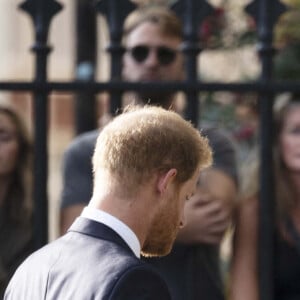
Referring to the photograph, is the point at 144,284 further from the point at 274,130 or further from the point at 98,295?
the point at 274,130

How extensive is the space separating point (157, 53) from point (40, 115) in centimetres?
67

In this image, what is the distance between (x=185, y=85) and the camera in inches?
152

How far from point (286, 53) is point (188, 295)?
2.08 m

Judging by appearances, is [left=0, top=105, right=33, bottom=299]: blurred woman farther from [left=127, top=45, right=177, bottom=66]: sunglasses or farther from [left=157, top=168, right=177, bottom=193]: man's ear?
[left=157, top=168, right=177, bottom=193]: man's ear

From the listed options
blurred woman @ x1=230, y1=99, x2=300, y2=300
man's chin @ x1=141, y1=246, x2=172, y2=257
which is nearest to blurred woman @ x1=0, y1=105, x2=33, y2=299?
blurred woman @ x1=230, y1=99, x2=300, y2=300

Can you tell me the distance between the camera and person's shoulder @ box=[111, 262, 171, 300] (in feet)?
8.54

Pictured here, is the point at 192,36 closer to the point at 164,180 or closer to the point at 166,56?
the point at 166,56

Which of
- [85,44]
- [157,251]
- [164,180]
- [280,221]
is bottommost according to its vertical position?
[280,221]

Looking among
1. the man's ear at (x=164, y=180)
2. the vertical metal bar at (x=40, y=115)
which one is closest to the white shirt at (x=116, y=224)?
the man's ear at (x=164, y=180)

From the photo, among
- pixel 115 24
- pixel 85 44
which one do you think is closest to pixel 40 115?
pixel 115 24

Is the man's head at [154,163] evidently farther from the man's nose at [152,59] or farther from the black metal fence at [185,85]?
the man's nose at [152,59]

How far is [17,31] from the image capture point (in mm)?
14992

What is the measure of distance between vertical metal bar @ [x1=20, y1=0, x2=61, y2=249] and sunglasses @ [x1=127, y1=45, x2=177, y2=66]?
57 centimetres

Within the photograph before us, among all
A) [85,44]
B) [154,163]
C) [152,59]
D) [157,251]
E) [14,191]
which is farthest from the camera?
[85,44]
